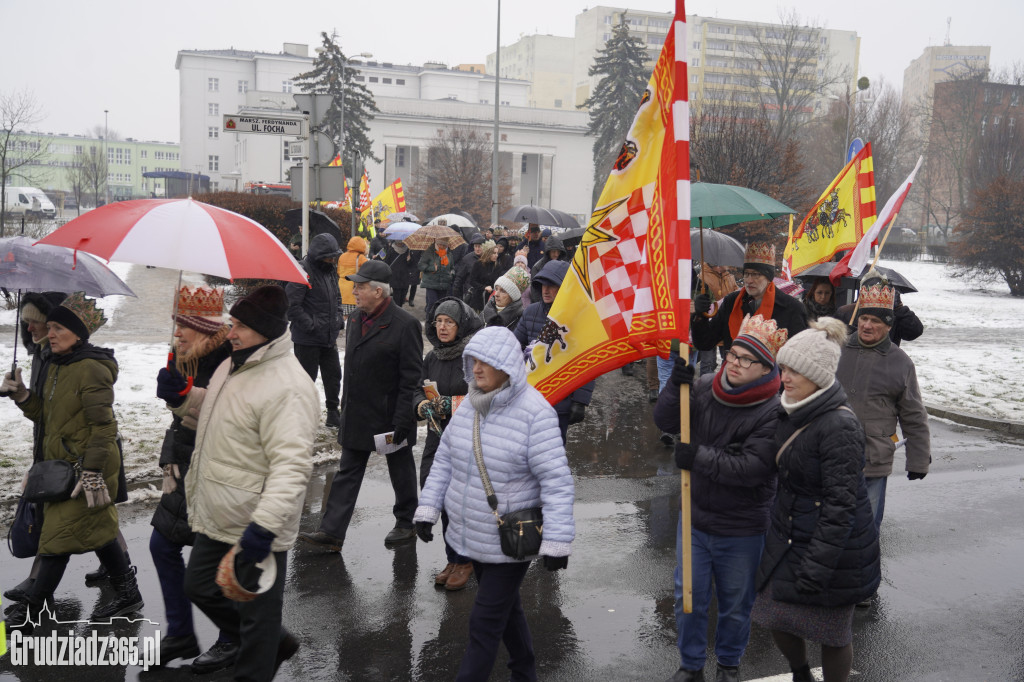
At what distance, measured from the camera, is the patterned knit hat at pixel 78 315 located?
15.6 feet

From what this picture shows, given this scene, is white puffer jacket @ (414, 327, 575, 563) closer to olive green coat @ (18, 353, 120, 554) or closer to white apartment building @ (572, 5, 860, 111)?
olive green coat @ (18, 353, 120, 554)

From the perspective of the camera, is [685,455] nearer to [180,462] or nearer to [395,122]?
[180,462]

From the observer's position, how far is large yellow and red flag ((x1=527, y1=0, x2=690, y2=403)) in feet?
13.9

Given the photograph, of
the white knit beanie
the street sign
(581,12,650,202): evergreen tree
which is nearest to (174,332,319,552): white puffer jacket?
the white knit beanie

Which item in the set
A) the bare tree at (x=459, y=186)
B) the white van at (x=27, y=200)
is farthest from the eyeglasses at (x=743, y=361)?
the white van at (x=27, y=200)

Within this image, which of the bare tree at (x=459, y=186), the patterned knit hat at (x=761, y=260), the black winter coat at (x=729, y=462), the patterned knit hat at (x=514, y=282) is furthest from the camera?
the bare tree at (x=459, y=186)

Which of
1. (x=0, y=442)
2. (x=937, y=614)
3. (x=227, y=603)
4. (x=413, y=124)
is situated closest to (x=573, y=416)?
(x=937, y=614)

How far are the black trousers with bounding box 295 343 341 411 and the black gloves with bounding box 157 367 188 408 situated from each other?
493cm

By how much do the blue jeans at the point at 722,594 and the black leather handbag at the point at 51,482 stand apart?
3.31 m

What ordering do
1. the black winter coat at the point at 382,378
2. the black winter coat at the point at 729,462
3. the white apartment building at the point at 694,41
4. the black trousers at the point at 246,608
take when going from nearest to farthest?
the black trousers at the point at 246,608
the black winter coat at the point at 729,462
the black winter coat at the point at 382,378
the white apartment building at the point at 694,41

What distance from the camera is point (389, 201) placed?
2719cm

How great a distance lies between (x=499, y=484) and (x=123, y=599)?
2.58m

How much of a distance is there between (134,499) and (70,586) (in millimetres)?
1544

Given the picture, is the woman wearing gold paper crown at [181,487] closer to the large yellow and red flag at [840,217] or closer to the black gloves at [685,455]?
the black gloves at [685,455]
